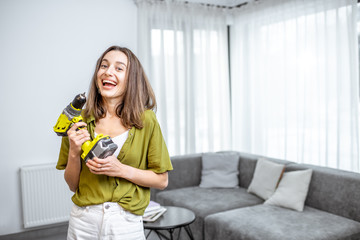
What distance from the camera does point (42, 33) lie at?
3.46 m

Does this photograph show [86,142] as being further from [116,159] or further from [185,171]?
[185,171]

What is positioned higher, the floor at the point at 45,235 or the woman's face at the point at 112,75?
the woman's face at the point at 112,75

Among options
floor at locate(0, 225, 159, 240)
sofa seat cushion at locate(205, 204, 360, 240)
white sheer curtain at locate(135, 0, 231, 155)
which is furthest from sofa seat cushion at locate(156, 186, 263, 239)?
white sheer curtain at locate(135, 0, 231, 155)

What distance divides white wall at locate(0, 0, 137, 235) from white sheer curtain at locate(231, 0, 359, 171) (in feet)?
5.66

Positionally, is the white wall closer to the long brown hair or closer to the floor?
the floor

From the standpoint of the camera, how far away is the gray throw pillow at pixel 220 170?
3.73 metres

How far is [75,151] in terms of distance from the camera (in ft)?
4.14

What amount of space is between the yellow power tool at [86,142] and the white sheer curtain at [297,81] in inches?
103

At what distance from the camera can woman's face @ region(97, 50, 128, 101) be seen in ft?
4.37

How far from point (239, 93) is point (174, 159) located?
4.15ft

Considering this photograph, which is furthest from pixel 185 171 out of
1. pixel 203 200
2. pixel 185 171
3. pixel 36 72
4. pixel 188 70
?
pixel 36 72

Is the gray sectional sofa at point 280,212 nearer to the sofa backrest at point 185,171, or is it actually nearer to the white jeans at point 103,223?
the sofa backrest at point 185,171

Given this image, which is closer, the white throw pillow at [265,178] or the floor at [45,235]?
the white throw pillow at [265,178]

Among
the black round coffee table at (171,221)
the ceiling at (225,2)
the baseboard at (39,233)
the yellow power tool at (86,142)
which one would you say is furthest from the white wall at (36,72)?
the yellow power tool at (86,142)
